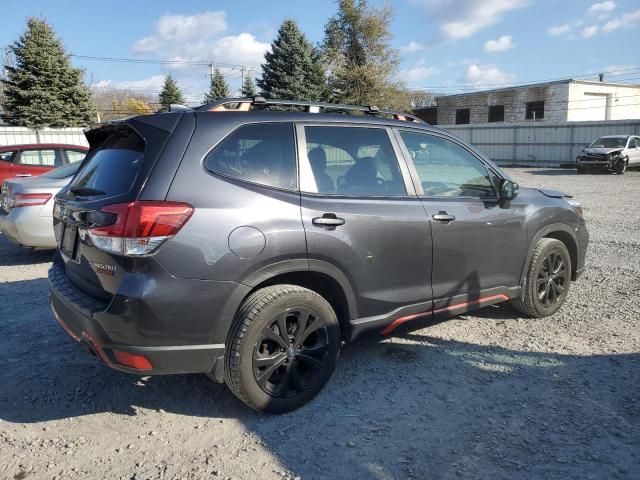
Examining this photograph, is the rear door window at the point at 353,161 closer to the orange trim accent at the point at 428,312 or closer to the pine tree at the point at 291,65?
the orange trim accent at the point at 428,312

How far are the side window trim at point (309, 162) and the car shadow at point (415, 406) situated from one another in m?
1.05

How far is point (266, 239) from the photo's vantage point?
295 cm

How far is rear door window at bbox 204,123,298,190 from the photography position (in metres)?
3.02

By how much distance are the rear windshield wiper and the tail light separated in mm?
420

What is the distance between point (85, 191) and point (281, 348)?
1.57m

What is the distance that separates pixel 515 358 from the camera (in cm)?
397

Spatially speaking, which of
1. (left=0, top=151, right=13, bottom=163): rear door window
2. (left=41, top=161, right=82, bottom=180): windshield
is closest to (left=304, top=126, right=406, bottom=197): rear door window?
(left=41, top=161, right=82, bottom=180): windshield

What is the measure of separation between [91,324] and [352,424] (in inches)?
63.0

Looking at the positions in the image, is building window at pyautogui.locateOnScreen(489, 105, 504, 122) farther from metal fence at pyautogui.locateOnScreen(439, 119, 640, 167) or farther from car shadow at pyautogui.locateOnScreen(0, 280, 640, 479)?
car shadow at pyautogui.locateOnScreen(0, 280, 640, 479)

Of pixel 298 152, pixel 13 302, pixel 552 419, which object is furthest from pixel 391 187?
pixel 13 302

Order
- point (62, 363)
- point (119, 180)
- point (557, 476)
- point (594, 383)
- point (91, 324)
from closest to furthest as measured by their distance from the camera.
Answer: point (557, 476) → point (91, 324) → point (119, 180) → point (594, 383) → point (62, 363)

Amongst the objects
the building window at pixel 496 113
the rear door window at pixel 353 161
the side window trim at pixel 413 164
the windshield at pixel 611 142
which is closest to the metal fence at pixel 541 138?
the windshield at pixel 611 142

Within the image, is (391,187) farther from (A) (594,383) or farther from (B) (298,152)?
(A) (594,383)

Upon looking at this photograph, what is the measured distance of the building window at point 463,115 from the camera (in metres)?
49.2
